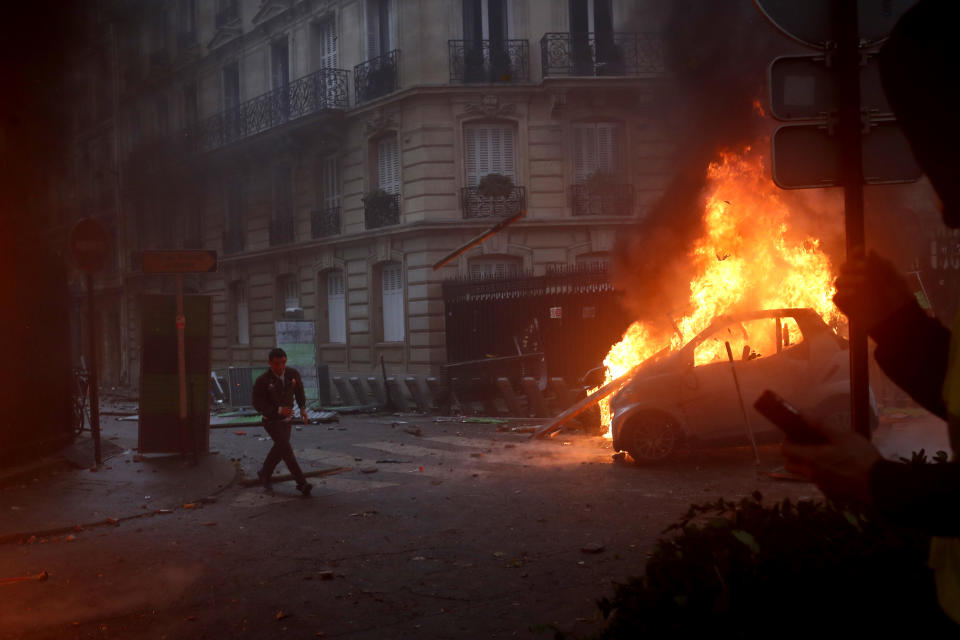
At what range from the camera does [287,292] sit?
29.5m

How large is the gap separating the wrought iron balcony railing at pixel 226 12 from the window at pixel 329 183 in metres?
7.30

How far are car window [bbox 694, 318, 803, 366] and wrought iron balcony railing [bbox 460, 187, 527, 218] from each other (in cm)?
1212

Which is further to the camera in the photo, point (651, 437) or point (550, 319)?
point (550, 319)

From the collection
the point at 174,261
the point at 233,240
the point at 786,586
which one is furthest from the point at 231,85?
the point at 786,586

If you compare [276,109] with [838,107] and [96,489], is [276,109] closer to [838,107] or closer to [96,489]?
[96,489]

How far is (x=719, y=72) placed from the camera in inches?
731

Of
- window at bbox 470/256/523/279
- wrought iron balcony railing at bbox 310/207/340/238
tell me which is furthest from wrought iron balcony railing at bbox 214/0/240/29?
window at bbox 470/256/523/279

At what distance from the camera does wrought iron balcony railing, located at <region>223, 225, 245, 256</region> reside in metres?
31.4

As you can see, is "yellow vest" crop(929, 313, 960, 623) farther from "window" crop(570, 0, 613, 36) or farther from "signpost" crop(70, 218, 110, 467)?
"window" crop(570, 0, 613, 36)

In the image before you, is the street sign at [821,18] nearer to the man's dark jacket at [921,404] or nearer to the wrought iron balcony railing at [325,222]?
the man's dark jacket at [921,404]

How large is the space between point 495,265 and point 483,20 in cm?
666

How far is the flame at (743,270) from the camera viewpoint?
14125mm

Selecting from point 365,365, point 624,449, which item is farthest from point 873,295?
point 365,365

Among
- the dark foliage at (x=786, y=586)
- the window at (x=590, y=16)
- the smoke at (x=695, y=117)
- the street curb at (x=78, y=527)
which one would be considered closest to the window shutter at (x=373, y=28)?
the window at (x=590, y=16)
